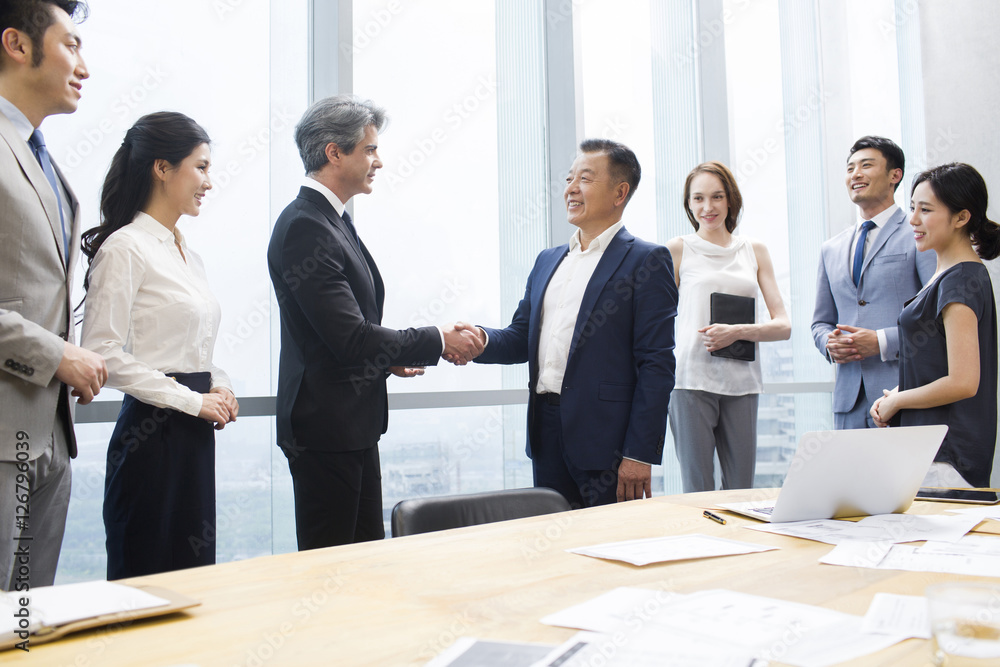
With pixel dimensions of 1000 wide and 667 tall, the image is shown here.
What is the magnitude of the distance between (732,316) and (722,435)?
500 millimetres

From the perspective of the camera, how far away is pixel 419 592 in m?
0.94

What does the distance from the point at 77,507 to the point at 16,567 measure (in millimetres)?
896

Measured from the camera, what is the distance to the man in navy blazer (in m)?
2.27

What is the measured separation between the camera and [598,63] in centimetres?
374

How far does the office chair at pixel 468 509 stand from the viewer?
1.49 meters

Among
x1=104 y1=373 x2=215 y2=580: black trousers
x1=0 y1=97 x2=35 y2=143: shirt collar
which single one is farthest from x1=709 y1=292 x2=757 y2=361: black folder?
x1=0 y1=97 x2=35 y2=143: shirt collar

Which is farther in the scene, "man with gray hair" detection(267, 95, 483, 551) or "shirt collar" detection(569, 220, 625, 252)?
"shirt collar" detection(569, 220, 625, 252)

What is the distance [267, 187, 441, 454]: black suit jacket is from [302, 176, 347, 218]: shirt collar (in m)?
0.03

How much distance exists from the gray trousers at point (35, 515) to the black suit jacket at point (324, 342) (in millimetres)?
579

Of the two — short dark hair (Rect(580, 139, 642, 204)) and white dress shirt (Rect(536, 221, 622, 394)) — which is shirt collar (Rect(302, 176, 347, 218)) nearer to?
white dress shirt (Rect(536, 221, 622, 394))

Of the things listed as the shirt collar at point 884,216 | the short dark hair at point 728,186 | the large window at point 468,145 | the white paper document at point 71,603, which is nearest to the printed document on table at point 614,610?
the white paper document at point 71,603

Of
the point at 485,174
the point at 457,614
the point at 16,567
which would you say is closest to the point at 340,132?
the point at 485,174

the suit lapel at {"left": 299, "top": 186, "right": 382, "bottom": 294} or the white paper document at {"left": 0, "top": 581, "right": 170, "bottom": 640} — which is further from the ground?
the suit lapel at {"left": 299, "top": 186, "right": 382, "bottom": 294}

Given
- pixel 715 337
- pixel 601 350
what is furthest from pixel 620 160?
pixel 715 337
